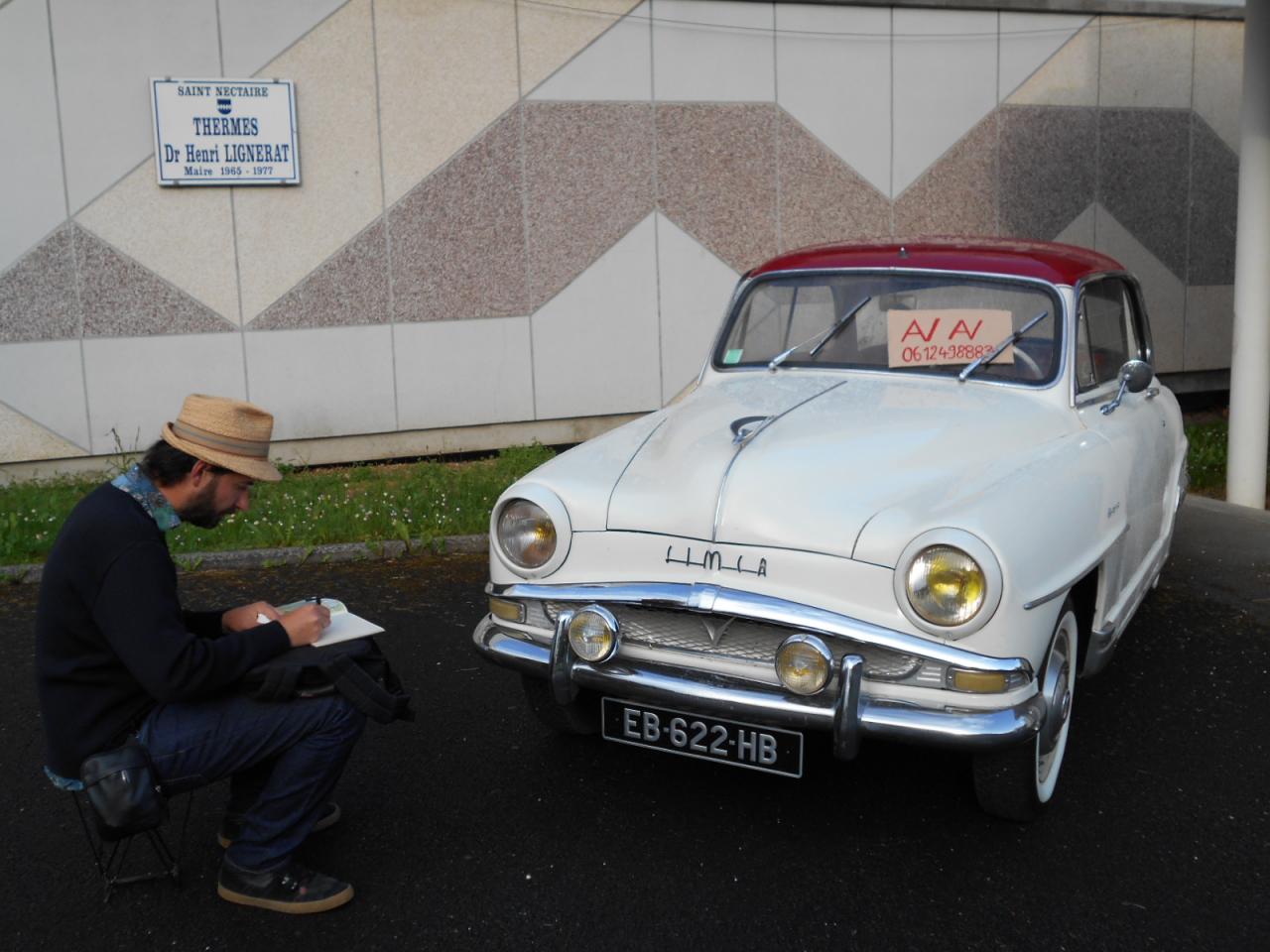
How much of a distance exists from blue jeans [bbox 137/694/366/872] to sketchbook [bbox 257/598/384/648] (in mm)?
Result: 159

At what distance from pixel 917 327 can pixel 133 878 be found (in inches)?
129

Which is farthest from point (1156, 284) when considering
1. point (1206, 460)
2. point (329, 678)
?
point (329, 678)

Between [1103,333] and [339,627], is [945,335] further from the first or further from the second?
[339,627]

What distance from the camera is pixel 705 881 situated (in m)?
3.40

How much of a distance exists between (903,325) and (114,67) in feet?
21.3

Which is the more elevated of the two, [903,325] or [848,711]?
[903,325]

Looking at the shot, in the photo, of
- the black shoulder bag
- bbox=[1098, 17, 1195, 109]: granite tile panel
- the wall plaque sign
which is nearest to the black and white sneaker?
the black shoulder bag

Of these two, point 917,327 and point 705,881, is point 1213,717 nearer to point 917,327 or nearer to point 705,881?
point 917,327

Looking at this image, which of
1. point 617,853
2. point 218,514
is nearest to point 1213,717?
point 617,853

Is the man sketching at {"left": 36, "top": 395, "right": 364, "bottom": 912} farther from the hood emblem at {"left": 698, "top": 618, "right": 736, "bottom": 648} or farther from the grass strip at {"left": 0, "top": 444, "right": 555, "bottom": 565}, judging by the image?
the grass strip at {"left": 0, "top": 444, "right": 555, "bottom": 565}

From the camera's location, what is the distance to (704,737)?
346 centimetres

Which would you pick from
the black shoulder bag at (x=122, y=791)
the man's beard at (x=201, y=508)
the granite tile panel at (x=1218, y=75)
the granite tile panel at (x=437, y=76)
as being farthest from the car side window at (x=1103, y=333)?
the granite tile panel at (x=1218, y=75)

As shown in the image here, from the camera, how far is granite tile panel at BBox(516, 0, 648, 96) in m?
9.50

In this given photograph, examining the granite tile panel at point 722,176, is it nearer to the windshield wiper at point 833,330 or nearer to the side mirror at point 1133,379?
the windshield wiper at point 833,330
